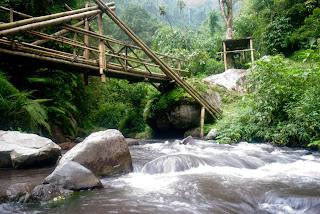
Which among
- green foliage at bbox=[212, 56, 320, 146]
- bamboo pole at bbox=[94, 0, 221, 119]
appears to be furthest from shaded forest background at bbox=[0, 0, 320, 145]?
bamboo pole at bbox=[94, 0, 221, 119]

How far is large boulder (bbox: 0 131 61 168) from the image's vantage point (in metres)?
4.66

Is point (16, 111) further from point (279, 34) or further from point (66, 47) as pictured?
point (279, 34)

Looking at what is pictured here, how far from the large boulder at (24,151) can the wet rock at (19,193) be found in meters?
1.74

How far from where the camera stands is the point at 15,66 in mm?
7855

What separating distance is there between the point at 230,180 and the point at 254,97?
16.4 ft

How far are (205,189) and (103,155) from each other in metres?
1.98

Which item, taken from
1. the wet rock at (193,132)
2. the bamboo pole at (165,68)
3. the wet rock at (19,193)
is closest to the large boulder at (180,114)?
the wet rock at (193,132)

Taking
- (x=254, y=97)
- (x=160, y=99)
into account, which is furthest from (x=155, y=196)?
(x=160, y=99)

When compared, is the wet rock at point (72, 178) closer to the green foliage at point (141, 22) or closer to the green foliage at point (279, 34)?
the green foliage at point (279, 34)

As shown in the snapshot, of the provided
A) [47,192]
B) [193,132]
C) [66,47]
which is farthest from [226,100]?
[47,192]

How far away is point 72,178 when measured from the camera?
3.41m

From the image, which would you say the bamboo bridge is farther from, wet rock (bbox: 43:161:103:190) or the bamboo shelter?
the bamboo shelter

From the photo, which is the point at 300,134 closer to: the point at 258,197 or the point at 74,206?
the point at 258,197

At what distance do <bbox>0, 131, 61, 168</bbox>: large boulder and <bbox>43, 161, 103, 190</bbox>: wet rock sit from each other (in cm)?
162
